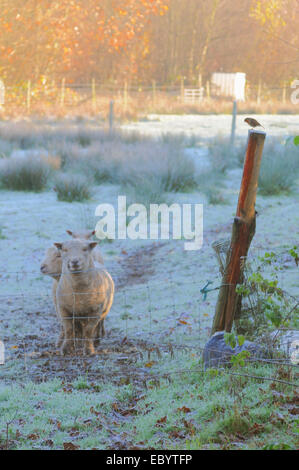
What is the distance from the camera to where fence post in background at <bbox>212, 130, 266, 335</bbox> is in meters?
5.09

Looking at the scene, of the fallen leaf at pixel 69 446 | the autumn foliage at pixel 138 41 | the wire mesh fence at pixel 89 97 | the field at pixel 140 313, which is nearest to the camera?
the fallen leaf at pixel 69 446

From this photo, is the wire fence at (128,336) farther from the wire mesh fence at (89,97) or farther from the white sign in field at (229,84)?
the white sign in field at (229,84)

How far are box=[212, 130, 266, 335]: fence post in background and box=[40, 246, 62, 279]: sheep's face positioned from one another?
7.01 ft

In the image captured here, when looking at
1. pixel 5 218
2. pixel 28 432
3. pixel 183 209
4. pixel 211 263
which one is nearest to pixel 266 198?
pixel 183 209

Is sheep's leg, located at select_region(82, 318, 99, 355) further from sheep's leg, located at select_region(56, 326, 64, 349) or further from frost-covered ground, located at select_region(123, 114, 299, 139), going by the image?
frost-covered ground, located at select_region(123, 114, 299, 139)

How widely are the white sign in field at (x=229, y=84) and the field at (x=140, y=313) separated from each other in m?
23.2

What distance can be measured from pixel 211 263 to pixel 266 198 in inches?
188

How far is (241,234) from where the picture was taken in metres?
5.09

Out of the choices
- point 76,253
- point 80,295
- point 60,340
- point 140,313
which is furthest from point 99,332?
point 76,253

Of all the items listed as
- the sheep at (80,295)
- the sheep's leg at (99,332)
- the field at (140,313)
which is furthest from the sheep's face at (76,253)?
the sheep's leg at (99,332)

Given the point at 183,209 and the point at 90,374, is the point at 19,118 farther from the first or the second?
the point at 90,374

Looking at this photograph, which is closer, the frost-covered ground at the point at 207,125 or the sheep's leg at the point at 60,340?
the sheep's leg at the point at 60,340

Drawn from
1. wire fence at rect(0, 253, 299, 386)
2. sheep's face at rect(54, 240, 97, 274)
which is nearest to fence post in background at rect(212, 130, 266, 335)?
wire fence at rect(0, 253, 299, 386)

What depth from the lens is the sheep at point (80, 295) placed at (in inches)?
239
